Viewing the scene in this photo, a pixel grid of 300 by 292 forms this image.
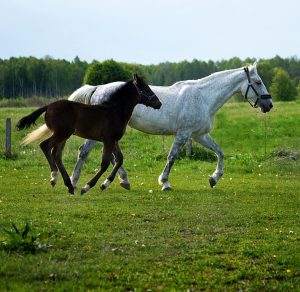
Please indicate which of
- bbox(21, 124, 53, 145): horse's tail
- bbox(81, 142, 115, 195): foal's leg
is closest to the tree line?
bbox(21, 124, 53, 145): horse's tail

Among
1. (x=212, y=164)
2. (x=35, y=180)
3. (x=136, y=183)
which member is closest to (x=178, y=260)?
(x=136, y=183)

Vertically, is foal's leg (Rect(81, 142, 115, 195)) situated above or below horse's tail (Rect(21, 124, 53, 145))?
below

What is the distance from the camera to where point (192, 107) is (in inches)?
565

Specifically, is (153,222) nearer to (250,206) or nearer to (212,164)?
(250,206)

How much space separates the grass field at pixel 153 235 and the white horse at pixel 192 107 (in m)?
1.15

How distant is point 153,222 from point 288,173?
383 inches

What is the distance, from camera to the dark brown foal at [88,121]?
1036 centimetres

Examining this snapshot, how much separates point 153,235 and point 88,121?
2532mm

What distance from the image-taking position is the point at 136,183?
15.8 metres

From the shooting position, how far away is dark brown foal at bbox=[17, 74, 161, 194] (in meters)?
10.4

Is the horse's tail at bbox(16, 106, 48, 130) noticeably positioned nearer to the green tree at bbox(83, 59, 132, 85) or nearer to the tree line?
the green tree at bbox(83, 59, 132, 85)

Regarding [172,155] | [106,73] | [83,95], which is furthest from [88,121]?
[106,73]

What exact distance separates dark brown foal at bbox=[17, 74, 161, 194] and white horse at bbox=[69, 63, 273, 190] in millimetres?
3060

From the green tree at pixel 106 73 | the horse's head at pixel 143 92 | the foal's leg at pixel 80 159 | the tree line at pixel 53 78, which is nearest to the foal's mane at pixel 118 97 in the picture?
the horse's head at pixel 143 92
